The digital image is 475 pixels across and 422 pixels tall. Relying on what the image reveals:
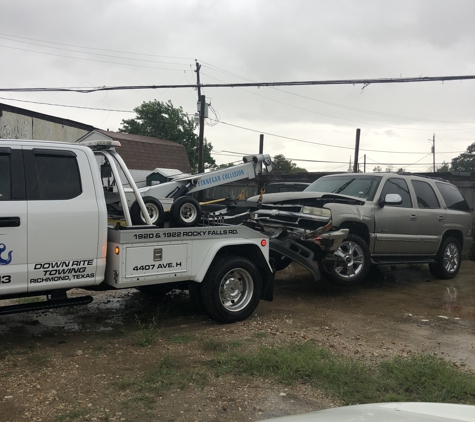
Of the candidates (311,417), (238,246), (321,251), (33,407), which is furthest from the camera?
(321,251)

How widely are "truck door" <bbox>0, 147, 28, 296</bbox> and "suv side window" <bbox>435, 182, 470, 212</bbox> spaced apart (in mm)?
7952

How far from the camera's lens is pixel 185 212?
596 cm

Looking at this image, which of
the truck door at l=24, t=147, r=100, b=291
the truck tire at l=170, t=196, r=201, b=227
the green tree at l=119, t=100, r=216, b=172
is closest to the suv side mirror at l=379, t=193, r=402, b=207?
the truck tire at l=170, t=196, r=201, b=227

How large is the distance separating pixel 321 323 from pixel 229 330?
1.29 m

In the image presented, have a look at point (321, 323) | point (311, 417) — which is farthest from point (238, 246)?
point (311, 417)

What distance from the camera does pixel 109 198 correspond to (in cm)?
597

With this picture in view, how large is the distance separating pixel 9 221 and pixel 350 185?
6.13 m

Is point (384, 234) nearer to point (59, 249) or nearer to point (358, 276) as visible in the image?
point (358, 276)

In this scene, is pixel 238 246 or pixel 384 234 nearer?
pixel 238 246

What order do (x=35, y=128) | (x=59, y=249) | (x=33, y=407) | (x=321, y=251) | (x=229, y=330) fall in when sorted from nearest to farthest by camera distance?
(x=33, y=407), (x=59, y=249), (x=229, y=330), (x=321, y=251), (x=35, y=128)

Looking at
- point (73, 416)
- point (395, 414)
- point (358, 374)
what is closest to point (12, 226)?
point (73, 416)

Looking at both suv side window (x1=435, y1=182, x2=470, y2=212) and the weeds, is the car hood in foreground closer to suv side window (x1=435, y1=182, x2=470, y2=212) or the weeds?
the weeds

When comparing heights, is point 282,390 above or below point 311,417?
below

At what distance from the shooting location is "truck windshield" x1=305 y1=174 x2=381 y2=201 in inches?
341
